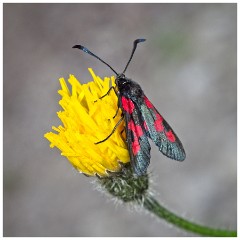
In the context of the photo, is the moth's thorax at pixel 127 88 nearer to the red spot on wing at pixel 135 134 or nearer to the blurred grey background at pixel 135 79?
the red spot on wing at pixel 135 134

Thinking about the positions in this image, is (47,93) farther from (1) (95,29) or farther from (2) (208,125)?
(2) (208,125)

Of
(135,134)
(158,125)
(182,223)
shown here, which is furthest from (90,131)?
(182,223)

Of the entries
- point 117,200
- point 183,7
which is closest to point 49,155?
point 183,7

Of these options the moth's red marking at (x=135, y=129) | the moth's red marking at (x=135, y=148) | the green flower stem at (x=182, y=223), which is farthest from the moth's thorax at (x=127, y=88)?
the green flower stem at (x=182, y=223)

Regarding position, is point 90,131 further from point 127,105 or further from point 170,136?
point 170,136

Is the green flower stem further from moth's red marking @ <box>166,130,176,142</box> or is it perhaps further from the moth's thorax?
the moth's thorax

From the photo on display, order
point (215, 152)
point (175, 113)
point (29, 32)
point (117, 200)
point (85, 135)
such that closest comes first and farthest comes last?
point (85, 135) → point (117, 200) → point (215, 152) → point (175, 113) → point (29, 32)
